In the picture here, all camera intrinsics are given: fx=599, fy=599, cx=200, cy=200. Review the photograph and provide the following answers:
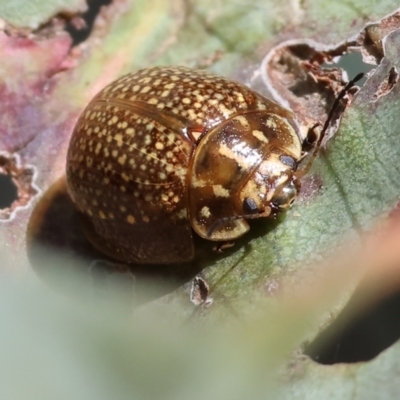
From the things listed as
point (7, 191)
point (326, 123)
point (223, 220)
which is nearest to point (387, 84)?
point (326, 123)

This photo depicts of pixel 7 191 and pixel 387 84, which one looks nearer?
pixel 387 84

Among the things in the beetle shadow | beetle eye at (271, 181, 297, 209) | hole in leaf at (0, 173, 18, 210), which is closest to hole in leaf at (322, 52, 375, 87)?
beetle eye at (271, 181, 297, 209)

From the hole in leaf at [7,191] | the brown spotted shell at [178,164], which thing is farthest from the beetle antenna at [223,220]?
the hole in leaf at [7,191]

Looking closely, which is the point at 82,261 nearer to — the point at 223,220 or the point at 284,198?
the point at 223,220

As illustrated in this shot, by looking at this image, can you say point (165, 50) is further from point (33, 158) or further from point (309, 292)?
point (309, 292)

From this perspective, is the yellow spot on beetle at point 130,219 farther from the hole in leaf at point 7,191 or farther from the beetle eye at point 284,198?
the hole in leaf at point 7,191

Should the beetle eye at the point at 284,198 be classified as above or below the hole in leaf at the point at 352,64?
below

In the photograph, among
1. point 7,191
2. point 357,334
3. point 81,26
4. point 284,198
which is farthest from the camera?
point 81,26
